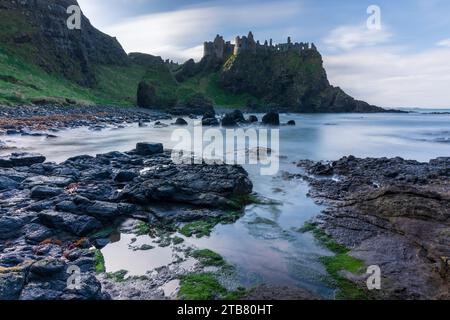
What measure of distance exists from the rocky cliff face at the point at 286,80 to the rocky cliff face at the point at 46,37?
74799mm

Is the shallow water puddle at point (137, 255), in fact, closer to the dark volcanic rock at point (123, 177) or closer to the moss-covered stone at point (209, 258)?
the moss-covered stone at point (209, 258)

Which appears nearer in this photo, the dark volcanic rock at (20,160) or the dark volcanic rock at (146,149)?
the dark volcanic rock at (20,160)

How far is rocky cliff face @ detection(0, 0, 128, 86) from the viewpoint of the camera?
95.4 m

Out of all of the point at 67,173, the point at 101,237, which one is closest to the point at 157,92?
the point at 67,173

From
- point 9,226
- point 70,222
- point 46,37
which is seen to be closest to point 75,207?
point 70,222

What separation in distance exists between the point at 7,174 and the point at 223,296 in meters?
12.5

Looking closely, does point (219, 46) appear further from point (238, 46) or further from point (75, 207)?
point (75, 207)

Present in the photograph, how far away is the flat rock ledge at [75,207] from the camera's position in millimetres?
7312

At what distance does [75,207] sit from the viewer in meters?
12.2

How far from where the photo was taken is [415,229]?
11328 millimetres

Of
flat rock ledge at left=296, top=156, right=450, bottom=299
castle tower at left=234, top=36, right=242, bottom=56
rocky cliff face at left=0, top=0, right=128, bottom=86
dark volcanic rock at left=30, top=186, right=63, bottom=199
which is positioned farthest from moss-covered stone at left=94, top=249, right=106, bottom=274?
castle tower at left=234, top=36, right=242, bottom=56

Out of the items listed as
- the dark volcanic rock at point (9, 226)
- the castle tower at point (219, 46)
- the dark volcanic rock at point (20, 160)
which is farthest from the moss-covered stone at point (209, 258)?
the castle tower at point (219, 46)

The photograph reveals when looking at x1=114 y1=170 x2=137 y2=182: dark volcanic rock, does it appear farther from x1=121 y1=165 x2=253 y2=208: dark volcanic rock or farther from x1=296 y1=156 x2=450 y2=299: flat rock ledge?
x1=296 y1=156 x2=450 y2=299: flat rock ledge
